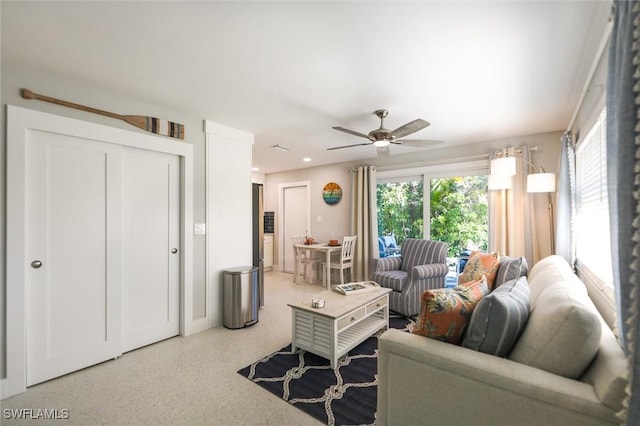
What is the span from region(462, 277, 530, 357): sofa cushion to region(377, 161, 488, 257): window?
3.34 meters

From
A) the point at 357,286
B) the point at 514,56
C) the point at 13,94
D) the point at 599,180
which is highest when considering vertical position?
the point at 514,56

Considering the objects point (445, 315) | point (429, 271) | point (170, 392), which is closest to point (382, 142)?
point (429, 271)

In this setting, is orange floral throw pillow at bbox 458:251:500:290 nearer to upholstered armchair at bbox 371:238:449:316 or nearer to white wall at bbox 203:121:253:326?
upholstered armchair at bbox 371:238:449:316

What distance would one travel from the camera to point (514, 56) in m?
2.02

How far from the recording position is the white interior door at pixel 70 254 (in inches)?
87.4

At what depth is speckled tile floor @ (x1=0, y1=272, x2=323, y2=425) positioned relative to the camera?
184 cm

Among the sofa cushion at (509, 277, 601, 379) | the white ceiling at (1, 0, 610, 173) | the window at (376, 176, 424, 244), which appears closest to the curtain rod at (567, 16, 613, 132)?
the white ceiling at (1, 0, 610, 173)

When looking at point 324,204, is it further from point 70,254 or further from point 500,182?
point 70,254

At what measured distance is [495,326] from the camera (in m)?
1.27

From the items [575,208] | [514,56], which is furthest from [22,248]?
[575,208]

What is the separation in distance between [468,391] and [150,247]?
9.61 feet

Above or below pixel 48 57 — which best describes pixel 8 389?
below

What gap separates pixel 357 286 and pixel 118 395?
2.22 metres

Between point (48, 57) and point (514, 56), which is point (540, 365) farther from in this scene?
point (48, 57)
